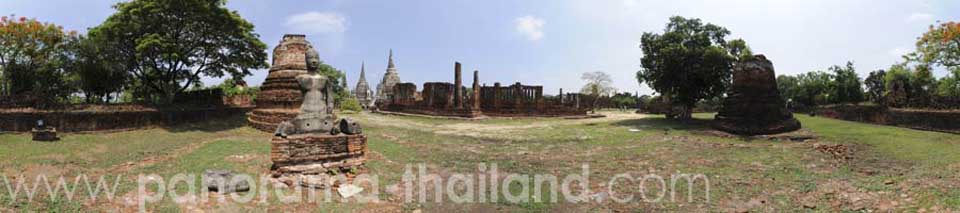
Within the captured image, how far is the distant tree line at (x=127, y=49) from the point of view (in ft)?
49.8

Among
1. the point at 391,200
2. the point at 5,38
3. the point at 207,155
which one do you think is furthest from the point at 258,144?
the point at 5,38

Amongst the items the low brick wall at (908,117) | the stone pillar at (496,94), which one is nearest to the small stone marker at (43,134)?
the stone pillar at (496,94)

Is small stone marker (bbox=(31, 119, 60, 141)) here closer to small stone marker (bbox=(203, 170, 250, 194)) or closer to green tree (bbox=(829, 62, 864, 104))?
small stone marker (bbox=(203, 170, 250, 194))

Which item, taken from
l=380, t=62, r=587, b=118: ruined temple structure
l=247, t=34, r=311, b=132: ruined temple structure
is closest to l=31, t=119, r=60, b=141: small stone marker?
l=247, t=34, r=311, b=132: ruined temple structure

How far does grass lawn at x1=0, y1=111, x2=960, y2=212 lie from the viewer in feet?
16.3

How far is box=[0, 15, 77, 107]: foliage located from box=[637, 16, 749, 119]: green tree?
2217 cm

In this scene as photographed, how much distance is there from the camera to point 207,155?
817cm

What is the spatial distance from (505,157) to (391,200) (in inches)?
137

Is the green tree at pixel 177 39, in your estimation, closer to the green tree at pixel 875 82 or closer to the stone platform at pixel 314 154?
the stone platform at pixel 314 154

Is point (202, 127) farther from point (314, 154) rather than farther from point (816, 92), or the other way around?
point (816, 92)

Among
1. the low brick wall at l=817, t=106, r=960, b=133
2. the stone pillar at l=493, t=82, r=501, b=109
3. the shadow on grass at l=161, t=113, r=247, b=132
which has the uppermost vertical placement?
the stone pillar at l=493, t=82, r=501, b=109

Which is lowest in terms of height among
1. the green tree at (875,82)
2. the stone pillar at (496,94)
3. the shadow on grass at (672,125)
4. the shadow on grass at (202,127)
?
the shadow on grass at (202,127)

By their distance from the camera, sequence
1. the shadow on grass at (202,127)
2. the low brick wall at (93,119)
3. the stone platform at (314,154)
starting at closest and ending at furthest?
the stone platform at (314,154) < the low brick wall at (93,119) < the shadow on grass at (202,127)

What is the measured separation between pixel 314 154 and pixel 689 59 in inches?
582
